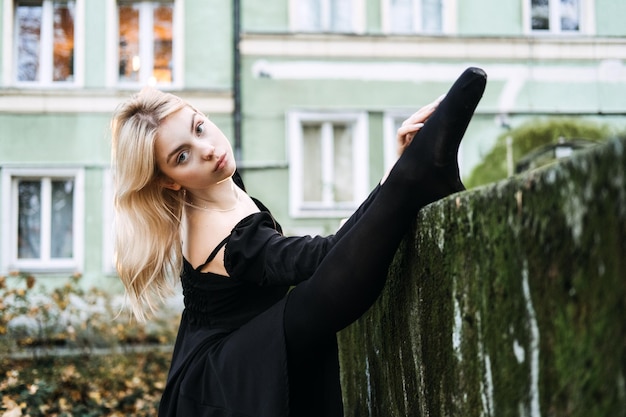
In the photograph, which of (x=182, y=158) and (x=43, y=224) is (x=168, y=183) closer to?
(x=182, y=158)

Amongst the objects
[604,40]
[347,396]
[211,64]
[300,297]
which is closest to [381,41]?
[211,64]

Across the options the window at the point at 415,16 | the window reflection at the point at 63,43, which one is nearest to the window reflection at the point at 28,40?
the window reflection at the point at 63,43

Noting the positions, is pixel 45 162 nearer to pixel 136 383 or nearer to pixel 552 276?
pixel 136 383

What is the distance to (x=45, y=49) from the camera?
40.8 feet

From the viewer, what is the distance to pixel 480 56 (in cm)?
1272

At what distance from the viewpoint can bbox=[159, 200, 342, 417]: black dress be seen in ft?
6.57

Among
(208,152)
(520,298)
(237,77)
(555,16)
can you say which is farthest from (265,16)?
(520,298)

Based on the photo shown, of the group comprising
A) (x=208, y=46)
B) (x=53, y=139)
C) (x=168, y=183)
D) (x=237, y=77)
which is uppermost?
(x=208, y=46)

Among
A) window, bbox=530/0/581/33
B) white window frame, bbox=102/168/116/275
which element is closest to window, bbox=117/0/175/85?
white window frame, bbox=102/168/116/275

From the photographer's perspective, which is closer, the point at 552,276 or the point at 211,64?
the point at 552,276

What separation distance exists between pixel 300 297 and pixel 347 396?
44.8 inches

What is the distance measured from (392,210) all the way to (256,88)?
1061 centimetres

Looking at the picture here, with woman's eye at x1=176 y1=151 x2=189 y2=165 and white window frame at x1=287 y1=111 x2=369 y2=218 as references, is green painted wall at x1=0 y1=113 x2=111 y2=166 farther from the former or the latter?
woman's eye at x1=176 y1=151 x2=189 y2=165

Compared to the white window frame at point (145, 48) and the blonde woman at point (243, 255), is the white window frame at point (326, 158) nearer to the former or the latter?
the white window frame at point (145, 48)
